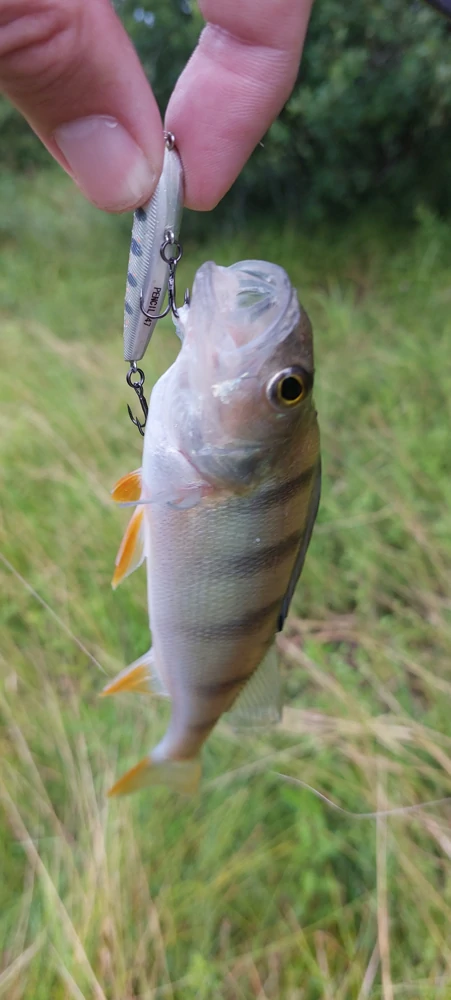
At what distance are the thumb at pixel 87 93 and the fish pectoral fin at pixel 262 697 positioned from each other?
84cm

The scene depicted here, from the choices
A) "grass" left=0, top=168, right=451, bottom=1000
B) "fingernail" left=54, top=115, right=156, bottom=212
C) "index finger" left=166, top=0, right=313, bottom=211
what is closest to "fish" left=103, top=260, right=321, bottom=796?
"fingernail" left=54, top=115, right=156, bottom=212

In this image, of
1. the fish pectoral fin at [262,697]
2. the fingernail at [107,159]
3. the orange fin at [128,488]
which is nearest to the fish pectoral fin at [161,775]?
the fish pectoral fin at [262,697]

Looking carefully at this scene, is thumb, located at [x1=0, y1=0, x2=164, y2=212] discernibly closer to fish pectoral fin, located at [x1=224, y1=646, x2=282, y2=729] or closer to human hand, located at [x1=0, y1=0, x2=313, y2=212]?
human hand, located at [x1=0, y1=0, x2=313, y2=212]

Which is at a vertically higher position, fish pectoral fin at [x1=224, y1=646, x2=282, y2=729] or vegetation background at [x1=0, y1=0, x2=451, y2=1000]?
fish pectoral fin at [x1=224, y1=646, x2=282, y2=729]

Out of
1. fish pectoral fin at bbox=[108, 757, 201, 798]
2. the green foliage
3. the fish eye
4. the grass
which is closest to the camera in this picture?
the fish eye

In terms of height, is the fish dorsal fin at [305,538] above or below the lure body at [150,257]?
below

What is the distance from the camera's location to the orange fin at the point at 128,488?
1068mm

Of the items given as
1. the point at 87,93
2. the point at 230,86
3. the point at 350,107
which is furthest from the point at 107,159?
the point at 350,107

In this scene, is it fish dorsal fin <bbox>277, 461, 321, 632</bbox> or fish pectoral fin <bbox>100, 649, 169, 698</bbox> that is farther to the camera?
fish pectoral fin <bbox>100, 649, 169, 698</bbox>

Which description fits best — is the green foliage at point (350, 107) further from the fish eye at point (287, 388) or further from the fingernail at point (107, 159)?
the fish eye at point (287, 388)

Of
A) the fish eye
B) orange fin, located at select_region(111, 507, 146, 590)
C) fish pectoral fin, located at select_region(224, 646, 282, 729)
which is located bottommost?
fish pectoral fin, located at select_region(224, 646, 282, 729)

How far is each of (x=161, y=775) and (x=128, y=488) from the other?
26.7 inches

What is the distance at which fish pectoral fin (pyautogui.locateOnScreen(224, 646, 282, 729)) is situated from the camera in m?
1.18

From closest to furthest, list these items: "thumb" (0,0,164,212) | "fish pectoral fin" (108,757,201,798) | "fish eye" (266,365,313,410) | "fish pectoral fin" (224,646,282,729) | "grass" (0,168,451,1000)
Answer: "thumb" (0,0,164,212), "fish eye" (266,365,313,410), "fish pectoral fin" (224,646,282,729), "fish pectoral fin" (108,757,201,798), "grass" (0,168,451,1000)
